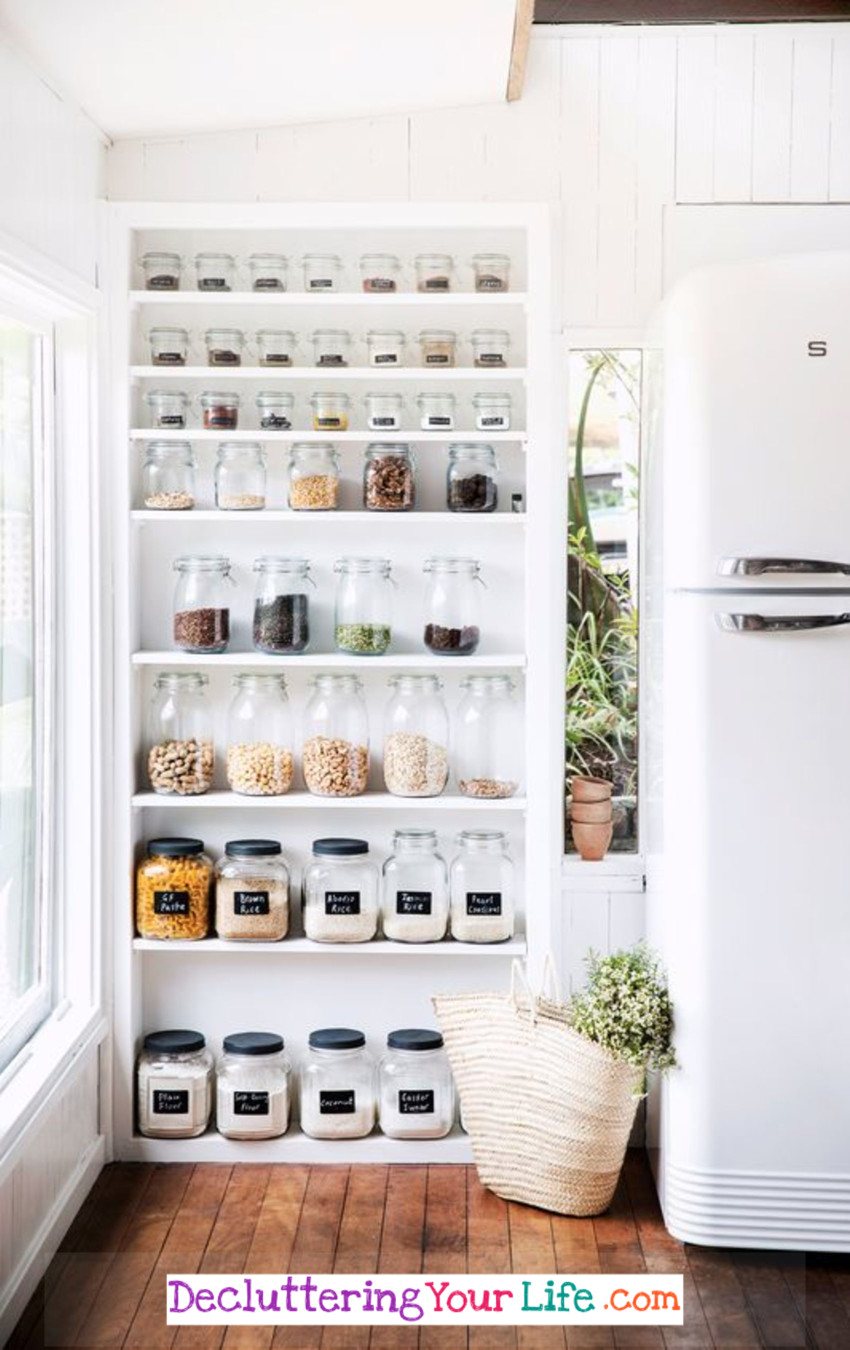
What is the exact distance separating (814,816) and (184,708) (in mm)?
1546

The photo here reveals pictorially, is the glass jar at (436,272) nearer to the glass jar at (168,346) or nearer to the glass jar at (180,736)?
the glass jar at (168,346)

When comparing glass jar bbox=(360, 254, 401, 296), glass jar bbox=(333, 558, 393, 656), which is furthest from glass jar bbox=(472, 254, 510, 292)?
glass jar bbox=(333, 558, 393, 656)

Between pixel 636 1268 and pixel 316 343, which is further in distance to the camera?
pixel 316 343

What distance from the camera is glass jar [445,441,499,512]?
3.90m

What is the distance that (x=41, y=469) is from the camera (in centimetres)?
365

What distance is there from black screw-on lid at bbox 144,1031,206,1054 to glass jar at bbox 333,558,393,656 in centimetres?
101

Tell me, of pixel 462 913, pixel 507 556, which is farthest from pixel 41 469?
pixel 462 913

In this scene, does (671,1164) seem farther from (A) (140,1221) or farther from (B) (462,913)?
(A) (140,1221)

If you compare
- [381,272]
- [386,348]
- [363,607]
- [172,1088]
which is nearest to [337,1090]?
[172,1088]

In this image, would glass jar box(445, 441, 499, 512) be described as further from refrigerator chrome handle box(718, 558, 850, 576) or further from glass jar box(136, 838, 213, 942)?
glass jar box(136, 838, 213, 942)

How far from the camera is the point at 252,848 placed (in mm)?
3918

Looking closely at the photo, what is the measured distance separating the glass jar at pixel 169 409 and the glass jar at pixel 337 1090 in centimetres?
152

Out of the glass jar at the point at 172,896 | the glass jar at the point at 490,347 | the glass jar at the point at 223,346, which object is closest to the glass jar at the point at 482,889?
the glass jar at the point at 172,896

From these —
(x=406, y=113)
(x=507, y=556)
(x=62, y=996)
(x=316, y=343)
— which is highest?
(x=406, y=113)
